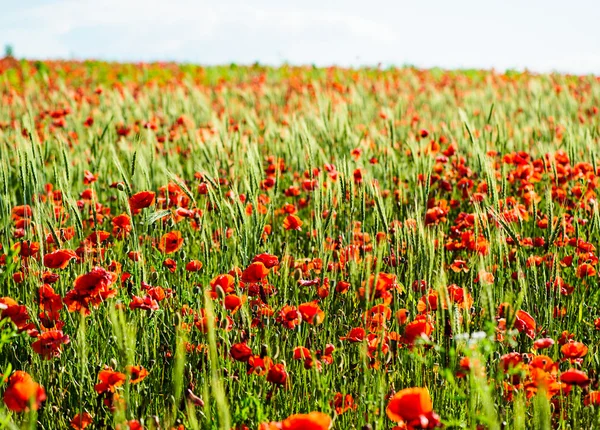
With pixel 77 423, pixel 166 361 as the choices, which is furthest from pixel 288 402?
pixel 77 423

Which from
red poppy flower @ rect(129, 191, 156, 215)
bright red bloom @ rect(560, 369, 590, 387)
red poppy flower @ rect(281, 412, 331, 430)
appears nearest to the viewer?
red poppy flower @ rect(281, 412, 331, 430)

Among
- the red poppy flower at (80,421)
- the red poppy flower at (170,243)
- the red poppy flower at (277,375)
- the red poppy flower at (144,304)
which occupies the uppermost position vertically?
the red poppy flower at (170,243)

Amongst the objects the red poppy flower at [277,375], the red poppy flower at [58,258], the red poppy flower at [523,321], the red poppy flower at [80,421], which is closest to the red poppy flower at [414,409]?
the red poppy flower at [277,375]

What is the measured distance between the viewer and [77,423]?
145 centimetres

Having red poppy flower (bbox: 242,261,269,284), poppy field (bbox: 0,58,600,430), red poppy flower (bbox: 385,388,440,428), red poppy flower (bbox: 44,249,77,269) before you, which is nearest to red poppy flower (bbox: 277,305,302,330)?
poppy field (bbox: 0,58,600,430)

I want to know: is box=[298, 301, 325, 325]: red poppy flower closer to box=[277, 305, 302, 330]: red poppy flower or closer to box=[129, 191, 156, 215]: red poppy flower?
box=[277, 305, 302, 330]: red poppy flower

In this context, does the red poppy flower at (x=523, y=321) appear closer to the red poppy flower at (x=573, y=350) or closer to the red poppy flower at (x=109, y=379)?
the red poppy flower at (x=573, y=350)

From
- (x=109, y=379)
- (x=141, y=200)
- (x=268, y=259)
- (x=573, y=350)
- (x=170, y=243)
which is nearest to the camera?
(x=109, y=379)

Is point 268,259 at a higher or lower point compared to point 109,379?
higher

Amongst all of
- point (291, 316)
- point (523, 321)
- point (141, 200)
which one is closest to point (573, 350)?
point (523, 321)

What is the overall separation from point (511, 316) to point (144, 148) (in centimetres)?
209

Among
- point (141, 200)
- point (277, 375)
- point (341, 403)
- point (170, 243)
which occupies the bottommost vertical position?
point (341, 403)

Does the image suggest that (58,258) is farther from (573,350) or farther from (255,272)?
(573,350)

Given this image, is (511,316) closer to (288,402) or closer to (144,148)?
(288,402)
